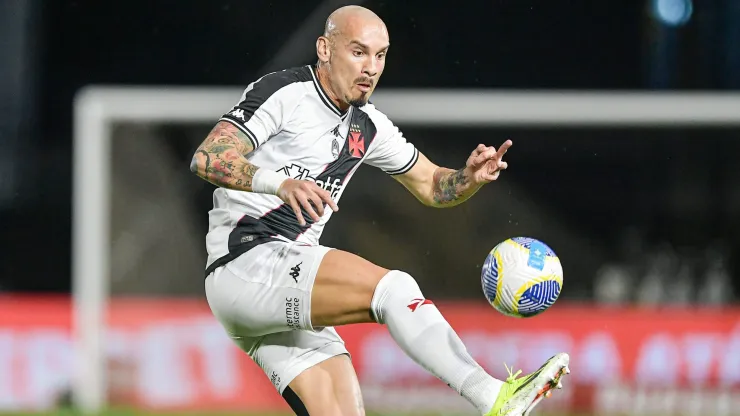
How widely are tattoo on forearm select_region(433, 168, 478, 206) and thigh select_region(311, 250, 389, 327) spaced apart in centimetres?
92

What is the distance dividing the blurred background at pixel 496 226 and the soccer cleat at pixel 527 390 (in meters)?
6.92

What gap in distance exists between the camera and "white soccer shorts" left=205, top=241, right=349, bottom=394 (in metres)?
5.33

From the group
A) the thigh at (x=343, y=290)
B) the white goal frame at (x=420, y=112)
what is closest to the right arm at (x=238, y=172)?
the thigh at (x=343, y=290)

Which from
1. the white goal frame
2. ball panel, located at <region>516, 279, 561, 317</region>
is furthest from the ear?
the white goal frame

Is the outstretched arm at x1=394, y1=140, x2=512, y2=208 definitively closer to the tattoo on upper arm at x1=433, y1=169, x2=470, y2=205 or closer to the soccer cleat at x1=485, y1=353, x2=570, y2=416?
the tattoo on upper arm at x1=433, y1=169, x2=470, y2=205

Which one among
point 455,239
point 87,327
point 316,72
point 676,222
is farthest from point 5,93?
point 316,72

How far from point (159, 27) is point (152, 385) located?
509 cm

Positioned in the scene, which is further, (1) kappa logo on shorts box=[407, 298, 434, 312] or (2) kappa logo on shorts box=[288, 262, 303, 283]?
(2) kappa logo on shorts box=[288, 262, 303, 283]

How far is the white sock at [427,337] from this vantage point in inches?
197

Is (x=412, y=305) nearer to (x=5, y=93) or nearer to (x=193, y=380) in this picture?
(x=193, y=380)

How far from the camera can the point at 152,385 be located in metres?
12.2

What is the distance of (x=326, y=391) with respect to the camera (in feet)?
19.4

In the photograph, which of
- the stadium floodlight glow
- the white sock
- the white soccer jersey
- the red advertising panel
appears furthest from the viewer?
the stadium floodlight glow

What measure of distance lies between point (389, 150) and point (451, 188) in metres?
0.39
